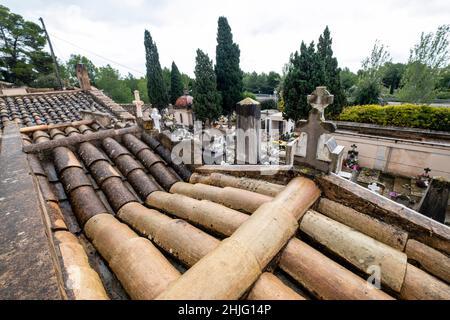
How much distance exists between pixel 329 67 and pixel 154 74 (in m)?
24.3

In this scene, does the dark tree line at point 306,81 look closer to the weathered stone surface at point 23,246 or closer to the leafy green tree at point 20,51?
the weathered stone surface at point 23,246

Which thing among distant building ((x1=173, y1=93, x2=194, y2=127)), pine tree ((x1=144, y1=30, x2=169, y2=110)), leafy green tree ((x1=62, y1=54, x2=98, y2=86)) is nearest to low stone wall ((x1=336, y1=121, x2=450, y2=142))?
distant building ((x1=173, y1=93, x2=194, y2=127))

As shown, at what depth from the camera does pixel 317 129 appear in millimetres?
2729

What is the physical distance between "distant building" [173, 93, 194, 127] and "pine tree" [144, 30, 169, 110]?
225 cm

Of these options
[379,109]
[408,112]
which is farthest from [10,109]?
[408,112]

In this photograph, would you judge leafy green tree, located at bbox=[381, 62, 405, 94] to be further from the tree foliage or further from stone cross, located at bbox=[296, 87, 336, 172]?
stone cross, located at bbox=[296, 87, 336, 172]

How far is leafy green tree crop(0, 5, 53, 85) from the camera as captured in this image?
30.6 meters

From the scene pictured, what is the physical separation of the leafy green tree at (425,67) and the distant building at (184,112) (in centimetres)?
2660

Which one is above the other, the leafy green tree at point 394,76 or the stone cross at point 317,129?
the leafy green tree at point 394,76

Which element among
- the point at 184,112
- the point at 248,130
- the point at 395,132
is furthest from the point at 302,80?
the point at 184,112

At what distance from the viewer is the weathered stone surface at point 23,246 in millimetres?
1245

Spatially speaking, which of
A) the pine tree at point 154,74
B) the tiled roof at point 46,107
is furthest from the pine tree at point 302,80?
the pine tree at point 154,74

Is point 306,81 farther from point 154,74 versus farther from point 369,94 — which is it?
point 154,74
